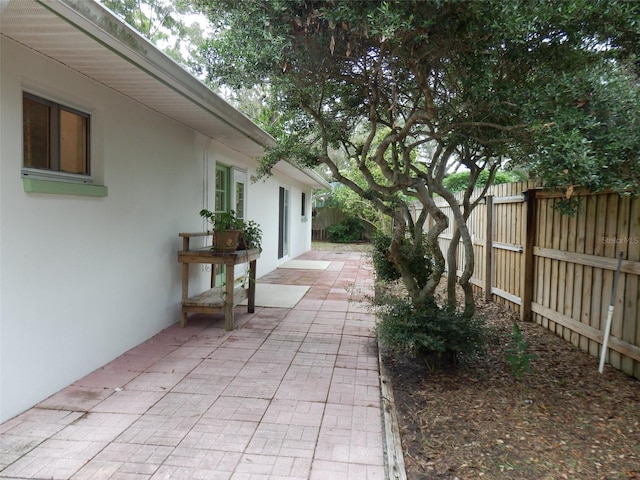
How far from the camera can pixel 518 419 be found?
125 inches

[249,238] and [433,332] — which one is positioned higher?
[249,238]

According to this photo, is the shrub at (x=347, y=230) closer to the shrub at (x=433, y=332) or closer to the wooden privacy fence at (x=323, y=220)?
the wooden privacy fence at (x=323, y=220)

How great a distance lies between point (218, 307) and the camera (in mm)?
5207

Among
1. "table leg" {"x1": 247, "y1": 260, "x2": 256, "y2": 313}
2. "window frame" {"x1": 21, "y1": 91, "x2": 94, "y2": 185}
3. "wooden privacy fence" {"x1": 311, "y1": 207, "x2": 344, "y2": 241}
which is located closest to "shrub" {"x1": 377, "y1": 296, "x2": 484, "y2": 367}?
"table leg" {"x1": 247, "y1": 260, "x2": 256, "y2": 313}

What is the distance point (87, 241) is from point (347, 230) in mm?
18281

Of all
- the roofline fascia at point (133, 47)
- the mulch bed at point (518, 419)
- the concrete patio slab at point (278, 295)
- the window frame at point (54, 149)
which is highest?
the roofline fascia at point (133, 47)

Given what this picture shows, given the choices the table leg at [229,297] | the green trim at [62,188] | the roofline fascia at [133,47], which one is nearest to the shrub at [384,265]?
the table leg at [229,297]

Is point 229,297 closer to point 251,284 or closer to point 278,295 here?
point 251,284

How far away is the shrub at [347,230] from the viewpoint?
2159 cm

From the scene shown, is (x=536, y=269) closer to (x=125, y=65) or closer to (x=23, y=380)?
(x=125, y=65)

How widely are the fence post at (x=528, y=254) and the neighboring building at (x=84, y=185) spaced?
3.90 m

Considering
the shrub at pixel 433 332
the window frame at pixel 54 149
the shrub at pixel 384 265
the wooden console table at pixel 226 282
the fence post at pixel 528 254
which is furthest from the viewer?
the shrub at pixel 384 265

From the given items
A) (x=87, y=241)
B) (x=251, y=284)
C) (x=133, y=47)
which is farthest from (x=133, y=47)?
(x=251, y=284)

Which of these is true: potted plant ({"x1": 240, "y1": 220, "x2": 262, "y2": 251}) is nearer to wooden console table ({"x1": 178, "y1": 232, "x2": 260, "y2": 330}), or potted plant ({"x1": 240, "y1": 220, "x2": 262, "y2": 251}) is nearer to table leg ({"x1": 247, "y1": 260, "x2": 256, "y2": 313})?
wooden console table ({"x1": 178, "y1": 232, "x2": 260, "y2": 330})
